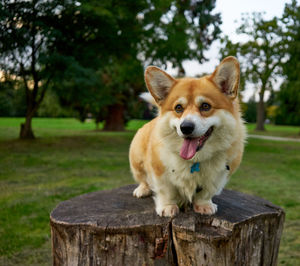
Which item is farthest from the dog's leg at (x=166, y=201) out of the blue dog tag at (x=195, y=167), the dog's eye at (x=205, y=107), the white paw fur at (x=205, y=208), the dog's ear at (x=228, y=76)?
the dog's ear at (x=228, y=76)

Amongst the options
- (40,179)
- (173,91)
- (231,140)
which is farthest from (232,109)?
(40,179)

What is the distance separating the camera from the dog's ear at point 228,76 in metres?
2.57

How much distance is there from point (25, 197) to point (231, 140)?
5152 millimetres

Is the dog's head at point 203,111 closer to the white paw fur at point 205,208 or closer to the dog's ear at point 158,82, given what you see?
the dog's ear at point 158,82

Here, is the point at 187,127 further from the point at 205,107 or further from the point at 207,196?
the point at 207,196

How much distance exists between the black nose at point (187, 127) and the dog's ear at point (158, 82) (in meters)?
0.58

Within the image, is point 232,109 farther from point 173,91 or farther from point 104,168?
point 104,168

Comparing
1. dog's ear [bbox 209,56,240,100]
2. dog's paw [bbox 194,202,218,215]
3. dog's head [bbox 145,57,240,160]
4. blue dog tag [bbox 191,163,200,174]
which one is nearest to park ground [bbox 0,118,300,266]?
dog's paw [bbox 194,202,218,215]

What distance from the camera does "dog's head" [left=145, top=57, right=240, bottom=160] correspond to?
2.52 m

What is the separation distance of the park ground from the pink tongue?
2659 mm

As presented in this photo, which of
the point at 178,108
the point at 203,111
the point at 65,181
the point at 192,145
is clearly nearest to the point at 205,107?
the point at 203,111

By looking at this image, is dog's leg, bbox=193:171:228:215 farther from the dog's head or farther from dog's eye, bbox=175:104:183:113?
dog's eye, bbox=175:104:183:113

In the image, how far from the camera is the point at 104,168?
970 centimetres

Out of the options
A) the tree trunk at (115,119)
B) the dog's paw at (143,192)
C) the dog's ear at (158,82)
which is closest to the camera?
the dog's ear at (158,82)
